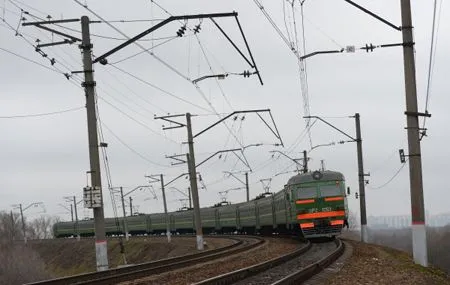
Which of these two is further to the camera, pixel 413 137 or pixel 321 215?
pixel 321 215

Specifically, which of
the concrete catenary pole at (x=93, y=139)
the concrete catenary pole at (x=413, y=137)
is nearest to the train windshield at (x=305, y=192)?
the concrete catenary pole at (x=413, y=137)

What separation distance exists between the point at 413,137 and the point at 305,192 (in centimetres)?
1333

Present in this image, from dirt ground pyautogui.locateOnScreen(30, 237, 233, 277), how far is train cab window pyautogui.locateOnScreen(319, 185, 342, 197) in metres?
15.3

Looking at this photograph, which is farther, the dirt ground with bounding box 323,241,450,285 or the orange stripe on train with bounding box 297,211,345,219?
the orange stripe on train with bounding box 297,211,345,219

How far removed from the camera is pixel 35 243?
87500 millimetres

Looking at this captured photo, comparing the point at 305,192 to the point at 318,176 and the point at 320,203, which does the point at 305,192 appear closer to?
the point at 320,203

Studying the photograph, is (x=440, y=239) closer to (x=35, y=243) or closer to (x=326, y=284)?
(x=35, y=243)

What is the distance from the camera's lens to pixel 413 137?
17.5 meters

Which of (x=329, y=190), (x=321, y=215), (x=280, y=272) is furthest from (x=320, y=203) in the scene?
(x=280, y=272)

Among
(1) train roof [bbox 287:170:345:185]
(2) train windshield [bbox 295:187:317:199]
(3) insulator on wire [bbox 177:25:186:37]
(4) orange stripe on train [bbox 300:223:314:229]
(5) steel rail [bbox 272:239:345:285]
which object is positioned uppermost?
(3) insulator on wire [bbox 177:25:186:37]

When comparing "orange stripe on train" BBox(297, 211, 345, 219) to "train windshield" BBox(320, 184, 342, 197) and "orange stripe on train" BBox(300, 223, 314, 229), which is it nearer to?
"orange stripe on train" BBox(300, 223, 314, 229)

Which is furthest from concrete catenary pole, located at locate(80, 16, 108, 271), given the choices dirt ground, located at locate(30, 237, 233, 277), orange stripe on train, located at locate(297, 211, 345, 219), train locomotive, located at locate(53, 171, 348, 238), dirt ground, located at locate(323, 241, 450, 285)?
dirt ground, located at locate(30, 237, 233, 277)

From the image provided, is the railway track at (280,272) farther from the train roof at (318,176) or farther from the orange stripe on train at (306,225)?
the train roof at (318,176)

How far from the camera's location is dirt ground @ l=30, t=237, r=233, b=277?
49.6 metres
